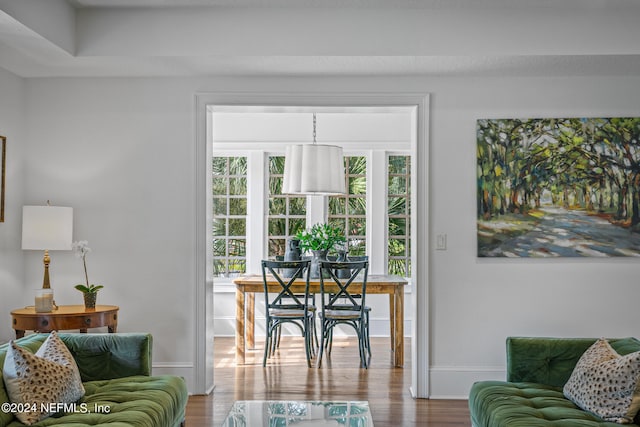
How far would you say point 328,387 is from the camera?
5.08 m

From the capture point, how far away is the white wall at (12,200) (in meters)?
4.55

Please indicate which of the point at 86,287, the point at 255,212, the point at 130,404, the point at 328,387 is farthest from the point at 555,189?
the point at 255,212

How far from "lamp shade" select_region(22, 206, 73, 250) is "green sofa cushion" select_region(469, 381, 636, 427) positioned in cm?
289

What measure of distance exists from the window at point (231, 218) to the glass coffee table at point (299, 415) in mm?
4160

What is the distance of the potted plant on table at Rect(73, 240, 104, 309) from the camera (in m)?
4.51

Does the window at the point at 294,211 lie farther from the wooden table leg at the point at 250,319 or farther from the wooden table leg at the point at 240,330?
the wooden table leg at the point at 240,330

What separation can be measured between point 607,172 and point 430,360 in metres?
1.88

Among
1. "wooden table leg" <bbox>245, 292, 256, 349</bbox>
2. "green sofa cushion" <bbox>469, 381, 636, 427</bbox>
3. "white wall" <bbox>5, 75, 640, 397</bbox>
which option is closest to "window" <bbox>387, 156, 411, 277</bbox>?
"wooden table leg" <bbox>245, 292, 256, 349</bbox>

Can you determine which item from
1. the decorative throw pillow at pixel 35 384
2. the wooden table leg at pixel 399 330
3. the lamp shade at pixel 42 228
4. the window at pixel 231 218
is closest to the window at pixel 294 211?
the window at pixel 231 218

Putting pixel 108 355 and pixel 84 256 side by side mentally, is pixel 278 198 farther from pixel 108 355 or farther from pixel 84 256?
pixel 108 355

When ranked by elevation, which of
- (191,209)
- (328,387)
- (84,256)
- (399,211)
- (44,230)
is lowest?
(328,387)

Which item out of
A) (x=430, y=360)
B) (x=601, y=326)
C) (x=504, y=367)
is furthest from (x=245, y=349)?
(x=601, y=326)

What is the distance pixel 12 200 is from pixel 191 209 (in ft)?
4.10

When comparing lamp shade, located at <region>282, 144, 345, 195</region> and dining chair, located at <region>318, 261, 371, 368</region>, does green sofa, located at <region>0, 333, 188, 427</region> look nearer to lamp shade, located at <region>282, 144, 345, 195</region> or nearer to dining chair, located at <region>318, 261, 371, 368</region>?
dining chair, located at <region>318, 261, 371, 368</region>
